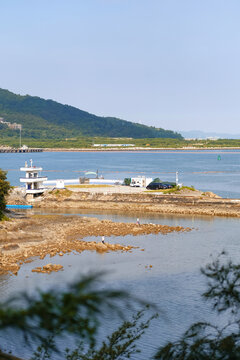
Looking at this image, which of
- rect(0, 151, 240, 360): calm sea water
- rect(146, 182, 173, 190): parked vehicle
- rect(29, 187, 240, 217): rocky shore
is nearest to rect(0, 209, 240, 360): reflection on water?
rect(0, 151, 240, 360): calm sea water

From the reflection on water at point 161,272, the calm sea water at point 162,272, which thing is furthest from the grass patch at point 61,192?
the reflection on water at point 161,272

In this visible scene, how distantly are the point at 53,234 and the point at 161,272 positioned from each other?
938cm

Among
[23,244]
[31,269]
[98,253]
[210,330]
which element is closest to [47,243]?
[23,244]

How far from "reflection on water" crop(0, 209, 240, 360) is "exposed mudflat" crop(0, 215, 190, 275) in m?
0.81

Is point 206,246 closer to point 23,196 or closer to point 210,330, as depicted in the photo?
point 210,330

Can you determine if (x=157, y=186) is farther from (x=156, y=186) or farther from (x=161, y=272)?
(x=161, y=272)

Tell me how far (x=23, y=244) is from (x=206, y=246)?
9.65 metres

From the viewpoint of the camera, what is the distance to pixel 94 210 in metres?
41.4

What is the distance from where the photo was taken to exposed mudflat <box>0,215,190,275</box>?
78.1ft

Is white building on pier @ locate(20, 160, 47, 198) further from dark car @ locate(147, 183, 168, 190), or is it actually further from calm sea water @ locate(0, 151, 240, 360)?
calm sea water @ locate(0, 151, 240, 360)

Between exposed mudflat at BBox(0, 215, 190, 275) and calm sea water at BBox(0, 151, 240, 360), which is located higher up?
exposed mudflat at BBox(0, 215, 190, 275)

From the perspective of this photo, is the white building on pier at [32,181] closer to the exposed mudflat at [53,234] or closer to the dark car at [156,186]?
the exposed mudflat at [53,234]

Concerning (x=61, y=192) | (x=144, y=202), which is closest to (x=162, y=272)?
(x=144, y=202)

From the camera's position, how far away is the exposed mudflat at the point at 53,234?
23812mm
